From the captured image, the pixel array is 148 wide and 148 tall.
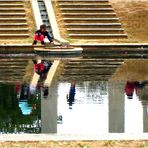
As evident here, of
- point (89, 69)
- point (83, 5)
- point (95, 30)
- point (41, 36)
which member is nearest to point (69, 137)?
point (89, 69)

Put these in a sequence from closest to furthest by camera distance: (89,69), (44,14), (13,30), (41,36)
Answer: (89,69) → (41,36) → (13,30) → (44,14)

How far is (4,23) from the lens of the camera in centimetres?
2816

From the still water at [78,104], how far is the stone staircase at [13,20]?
7.18 m

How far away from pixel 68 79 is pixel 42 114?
517 centimetres

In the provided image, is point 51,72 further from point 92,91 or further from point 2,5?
point 2,5

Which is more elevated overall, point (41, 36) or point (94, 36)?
point (94, 36)

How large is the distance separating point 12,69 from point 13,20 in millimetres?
8655

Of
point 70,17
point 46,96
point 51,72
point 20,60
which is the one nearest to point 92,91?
point 46,96

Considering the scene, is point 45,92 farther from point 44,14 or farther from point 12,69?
point 44,14

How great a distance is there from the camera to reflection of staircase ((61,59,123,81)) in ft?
61.3

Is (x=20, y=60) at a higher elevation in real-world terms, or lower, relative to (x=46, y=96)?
higher

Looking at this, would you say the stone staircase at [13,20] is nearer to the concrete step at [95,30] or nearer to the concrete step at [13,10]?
the concrete step at [13,10]

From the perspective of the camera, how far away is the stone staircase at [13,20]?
1066 inches

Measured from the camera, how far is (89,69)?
67.2ft
